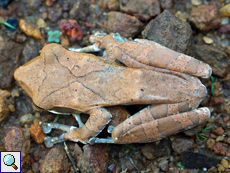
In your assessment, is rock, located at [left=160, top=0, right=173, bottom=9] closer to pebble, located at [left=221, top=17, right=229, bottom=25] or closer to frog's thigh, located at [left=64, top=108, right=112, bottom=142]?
pebble, located at [left=221, top=17, right=229, bottom=25]

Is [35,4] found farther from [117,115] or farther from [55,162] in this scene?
[55,162]

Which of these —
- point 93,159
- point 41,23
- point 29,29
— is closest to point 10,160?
point 93,159

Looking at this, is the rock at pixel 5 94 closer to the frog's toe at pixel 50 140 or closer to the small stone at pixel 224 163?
the frog's toe at pixel 50 140

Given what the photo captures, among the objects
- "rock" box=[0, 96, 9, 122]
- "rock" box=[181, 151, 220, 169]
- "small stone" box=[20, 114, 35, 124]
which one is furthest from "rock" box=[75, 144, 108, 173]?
"rock" box=[0, 96, 9, 122]

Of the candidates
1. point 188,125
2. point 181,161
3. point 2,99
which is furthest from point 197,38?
point 2,99

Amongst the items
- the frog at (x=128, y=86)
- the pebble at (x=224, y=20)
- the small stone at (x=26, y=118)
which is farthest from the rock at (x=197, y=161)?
the small stone at (x=26, y=118)

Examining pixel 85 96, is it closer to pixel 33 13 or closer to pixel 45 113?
pixel 45 113
